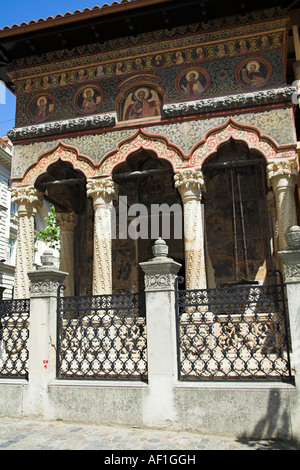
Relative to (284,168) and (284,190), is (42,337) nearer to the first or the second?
(284,190)

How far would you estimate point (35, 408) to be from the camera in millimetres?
5547

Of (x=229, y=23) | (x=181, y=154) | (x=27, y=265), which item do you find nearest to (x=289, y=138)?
(x=181, y=154)

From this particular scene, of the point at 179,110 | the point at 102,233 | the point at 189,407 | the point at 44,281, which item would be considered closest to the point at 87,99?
the point at 179,110

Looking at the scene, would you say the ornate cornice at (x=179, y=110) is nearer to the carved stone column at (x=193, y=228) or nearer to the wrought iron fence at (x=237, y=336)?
the carved stone column at (x=193, y=228)

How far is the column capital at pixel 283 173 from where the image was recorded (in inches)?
358

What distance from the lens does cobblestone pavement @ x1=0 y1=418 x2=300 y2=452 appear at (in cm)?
441

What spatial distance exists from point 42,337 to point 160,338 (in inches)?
68.5

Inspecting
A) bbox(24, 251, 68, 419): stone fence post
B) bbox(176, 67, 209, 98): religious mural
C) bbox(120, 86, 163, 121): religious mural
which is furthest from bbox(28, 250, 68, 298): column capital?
bbox(176, 67, 209, 98): religious mural

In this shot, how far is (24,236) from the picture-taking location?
10469mm

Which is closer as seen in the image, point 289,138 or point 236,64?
point 289,138

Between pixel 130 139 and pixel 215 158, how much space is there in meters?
2.19
